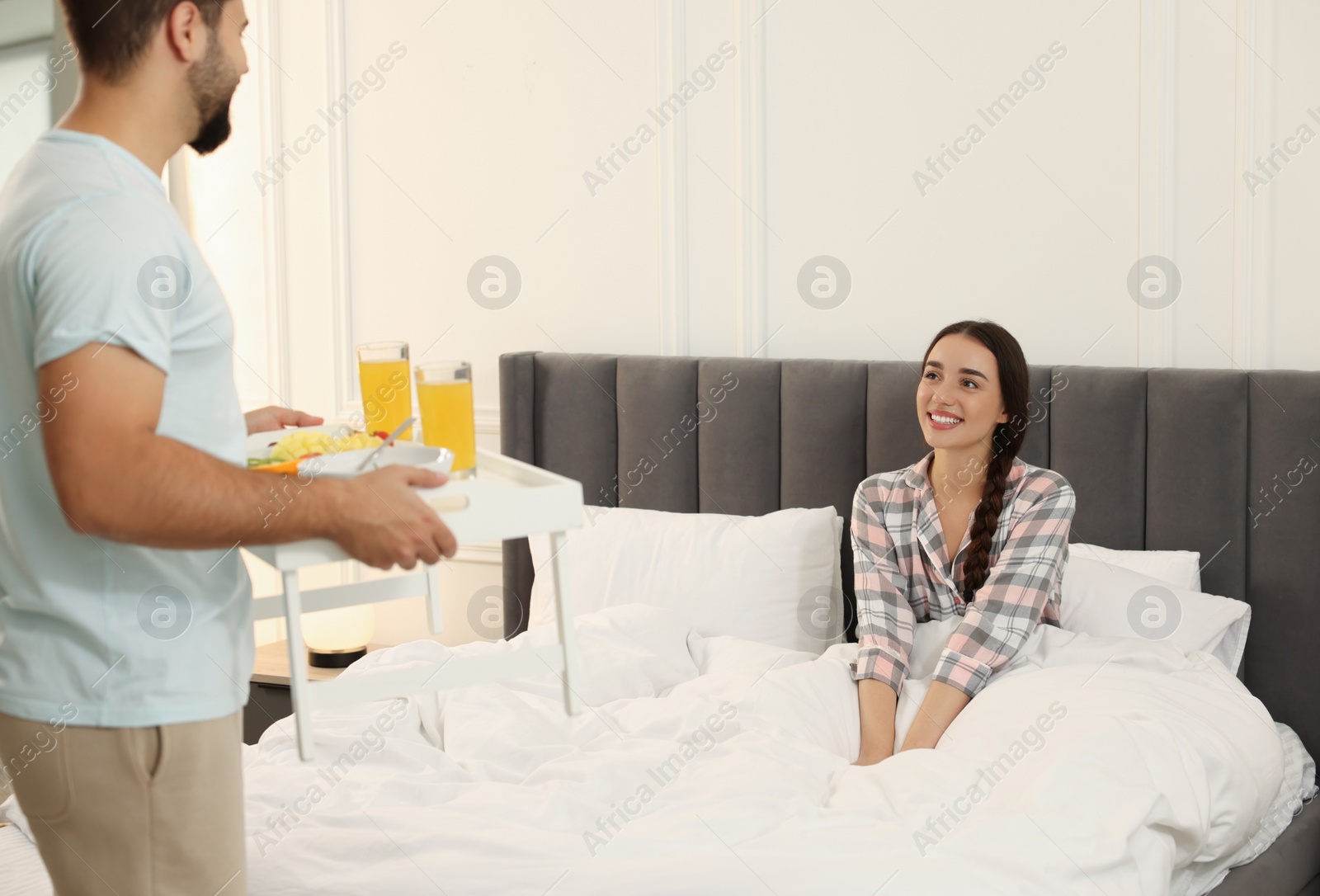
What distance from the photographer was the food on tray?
1.17 m

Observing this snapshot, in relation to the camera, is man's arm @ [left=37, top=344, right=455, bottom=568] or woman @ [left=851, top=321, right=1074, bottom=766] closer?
man's arm @ [left=37, top=344, right=455, bottom=568]

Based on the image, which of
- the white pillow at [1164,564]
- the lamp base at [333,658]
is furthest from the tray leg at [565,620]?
the lamp base at [333,658]

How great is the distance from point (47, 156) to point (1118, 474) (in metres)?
1.98

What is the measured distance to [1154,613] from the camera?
206cm

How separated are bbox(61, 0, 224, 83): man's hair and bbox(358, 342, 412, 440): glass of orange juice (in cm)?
41

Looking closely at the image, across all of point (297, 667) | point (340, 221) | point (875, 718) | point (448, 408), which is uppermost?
point (340, 221)

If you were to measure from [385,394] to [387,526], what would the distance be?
408mm

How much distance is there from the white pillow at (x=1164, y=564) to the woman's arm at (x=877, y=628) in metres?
0.38

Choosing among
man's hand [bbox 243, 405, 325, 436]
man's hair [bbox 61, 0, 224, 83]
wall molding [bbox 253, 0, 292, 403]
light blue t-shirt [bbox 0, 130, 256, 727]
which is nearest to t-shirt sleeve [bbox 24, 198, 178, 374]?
light blue t-shirt [bbox 0, 130, 256, 727]

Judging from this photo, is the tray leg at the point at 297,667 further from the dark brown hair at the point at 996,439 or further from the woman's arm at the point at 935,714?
the dark brown hair at the point at 996,439

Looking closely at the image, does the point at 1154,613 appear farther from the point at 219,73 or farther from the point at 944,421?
the point at 219,73

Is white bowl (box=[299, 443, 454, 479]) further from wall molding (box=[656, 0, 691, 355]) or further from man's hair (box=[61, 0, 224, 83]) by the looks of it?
wall molding (box=[656, 0, 691, 355])

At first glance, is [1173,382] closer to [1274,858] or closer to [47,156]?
[1274,858]

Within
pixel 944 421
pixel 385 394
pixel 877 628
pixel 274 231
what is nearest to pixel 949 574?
pixel 877 628
